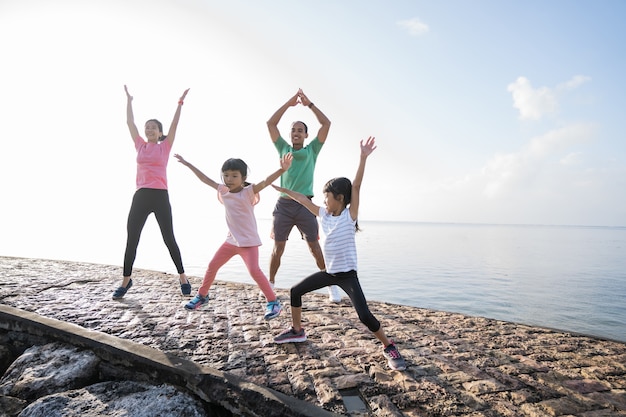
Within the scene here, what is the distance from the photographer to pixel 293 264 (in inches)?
760

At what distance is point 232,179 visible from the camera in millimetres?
4266

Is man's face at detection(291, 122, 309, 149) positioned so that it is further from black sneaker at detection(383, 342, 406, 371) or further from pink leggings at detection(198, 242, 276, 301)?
black sneaker at detection(383, 342, 406, 371)

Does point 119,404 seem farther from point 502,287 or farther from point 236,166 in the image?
point 502,287

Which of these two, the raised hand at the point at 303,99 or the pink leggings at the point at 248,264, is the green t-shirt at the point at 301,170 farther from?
the pink leggings at the point at 248,264

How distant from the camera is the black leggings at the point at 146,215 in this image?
5.07 metres

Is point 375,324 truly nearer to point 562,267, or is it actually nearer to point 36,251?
point 562,267

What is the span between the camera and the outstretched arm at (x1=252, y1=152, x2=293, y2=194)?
12.9ft

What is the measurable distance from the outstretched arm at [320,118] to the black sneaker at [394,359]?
333 centimetres

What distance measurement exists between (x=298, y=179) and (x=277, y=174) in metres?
1.30

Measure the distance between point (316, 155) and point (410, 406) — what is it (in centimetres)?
388

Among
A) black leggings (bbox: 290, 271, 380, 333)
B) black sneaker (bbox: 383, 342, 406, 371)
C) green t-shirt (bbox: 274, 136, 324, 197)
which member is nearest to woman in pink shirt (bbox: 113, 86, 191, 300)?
green t-shirt (bbox: 274, 136, 324, 197)

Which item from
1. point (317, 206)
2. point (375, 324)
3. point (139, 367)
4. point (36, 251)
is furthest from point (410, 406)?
point (36, 251)

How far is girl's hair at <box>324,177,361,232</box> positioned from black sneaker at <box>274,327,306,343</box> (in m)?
1.34

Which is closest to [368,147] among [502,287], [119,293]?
[119,293]
